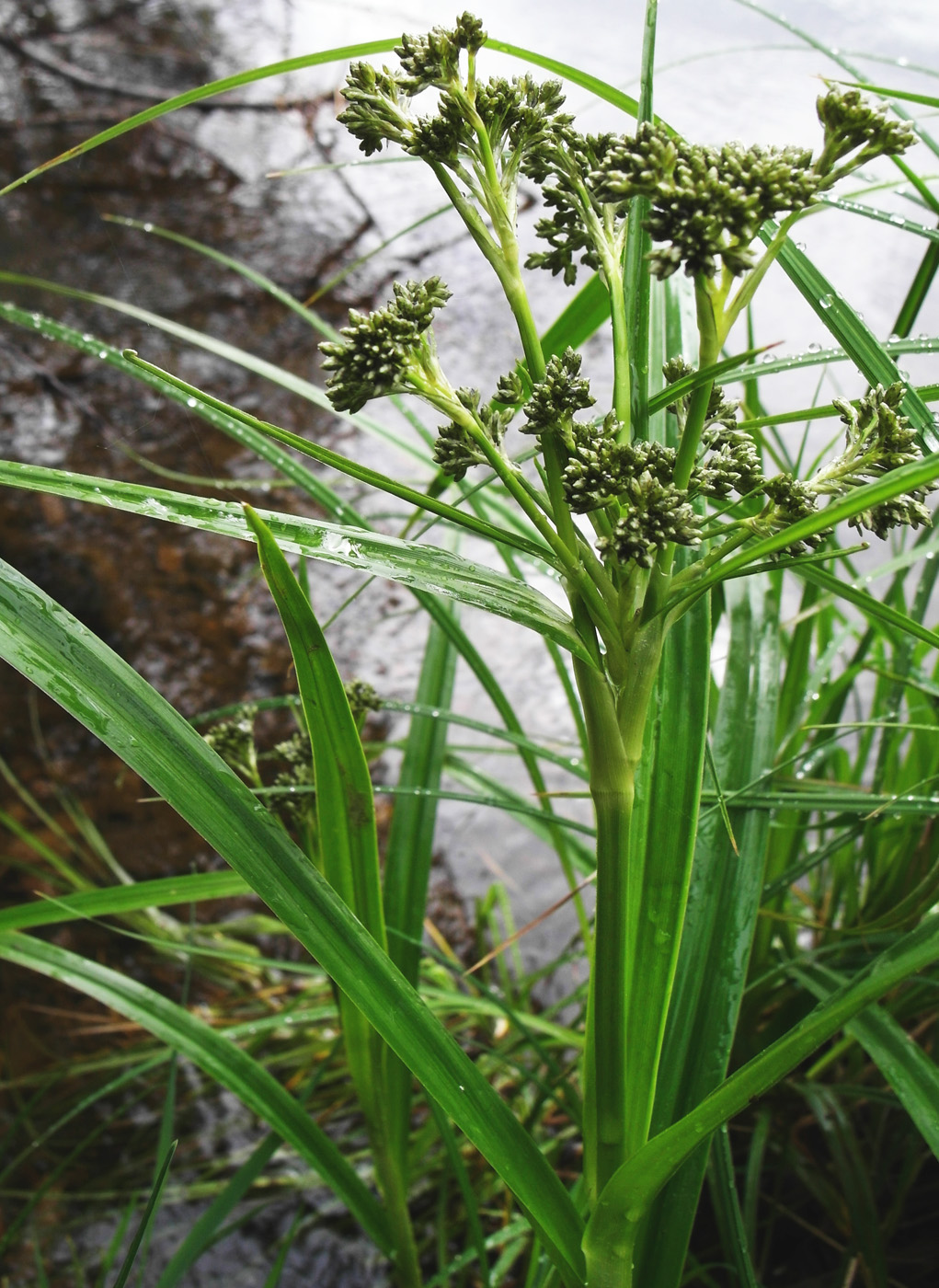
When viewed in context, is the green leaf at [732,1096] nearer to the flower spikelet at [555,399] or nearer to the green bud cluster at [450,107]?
the flower spikelet at [555,399]

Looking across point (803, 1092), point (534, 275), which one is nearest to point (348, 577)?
point (534, 275)

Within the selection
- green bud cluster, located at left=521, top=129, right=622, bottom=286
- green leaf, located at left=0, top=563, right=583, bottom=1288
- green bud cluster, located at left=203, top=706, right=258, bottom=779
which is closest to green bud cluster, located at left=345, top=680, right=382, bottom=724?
green bud cluster, located at left=203, top=706, right=258, bottom=779

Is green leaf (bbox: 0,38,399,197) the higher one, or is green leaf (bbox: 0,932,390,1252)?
green leaf (bbox: 0,38,399,197)

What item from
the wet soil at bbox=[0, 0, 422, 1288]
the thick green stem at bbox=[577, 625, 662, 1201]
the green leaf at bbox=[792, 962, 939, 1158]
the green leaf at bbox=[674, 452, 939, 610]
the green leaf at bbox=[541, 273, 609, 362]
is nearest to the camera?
the green leaf at bbox=[674, 452, 939, 610]

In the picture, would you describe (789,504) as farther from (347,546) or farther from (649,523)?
(347,546)

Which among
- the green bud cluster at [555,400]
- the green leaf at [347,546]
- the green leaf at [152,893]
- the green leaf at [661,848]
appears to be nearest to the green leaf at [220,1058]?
the green leaf at [152,893]

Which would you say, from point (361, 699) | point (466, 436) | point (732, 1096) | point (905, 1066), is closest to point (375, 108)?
point (466, 436)

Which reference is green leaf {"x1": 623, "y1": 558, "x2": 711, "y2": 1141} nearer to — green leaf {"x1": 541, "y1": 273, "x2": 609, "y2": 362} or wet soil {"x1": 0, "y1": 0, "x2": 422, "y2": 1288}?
green leaf {"x1": 541, "y1": 273, "x2": 609, "y2": 362}
